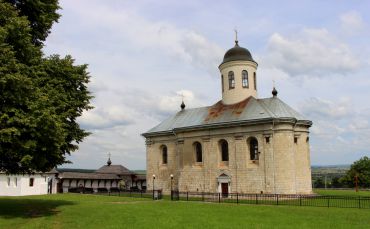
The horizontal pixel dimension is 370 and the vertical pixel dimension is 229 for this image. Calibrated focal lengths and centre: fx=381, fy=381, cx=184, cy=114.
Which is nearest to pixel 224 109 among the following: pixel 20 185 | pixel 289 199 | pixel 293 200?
pixel 289 199

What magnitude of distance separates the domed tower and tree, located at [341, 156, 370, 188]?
25.0m

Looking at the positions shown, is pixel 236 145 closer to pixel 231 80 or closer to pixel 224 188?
pixel 224 188

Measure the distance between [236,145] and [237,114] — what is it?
11.0 feet

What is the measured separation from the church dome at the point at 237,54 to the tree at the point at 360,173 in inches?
1054

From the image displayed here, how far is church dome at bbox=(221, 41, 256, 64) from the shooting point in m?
42.0

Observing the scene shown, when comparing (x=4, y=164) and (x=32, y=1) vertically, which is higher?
(x=32, y=1)

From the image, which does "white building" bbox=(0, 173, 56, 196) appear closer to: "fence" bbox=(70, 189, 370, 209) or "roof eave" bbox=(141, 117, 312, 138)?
"roof eave" bbox=(141, 117, 312, 138)

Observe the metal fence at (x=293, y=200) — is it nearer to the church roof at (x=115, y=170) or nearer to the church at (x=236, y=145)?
the church at (x=236, y=145)

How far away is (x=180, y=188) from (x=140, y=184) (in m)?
20.2

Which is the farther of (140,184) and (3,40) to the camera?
(140,184)

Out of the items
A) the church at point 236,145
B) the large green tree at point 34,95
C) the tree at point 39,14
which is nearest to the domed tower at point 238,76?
the church at point 236,145

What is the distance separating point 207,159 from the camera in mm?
40281

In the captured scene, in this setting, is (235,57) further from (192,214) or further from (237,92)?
(192,214)

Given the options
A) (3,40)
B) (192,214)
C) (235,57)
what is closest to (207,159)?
(235,57)
